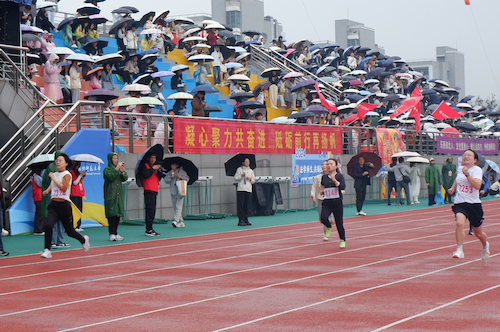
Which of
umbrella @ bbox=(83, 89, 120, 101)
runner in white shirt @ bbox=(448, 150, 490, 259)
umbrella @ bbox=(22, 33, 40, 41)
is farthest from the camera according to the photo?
umbrella @ bbox=(22, 33, 40, 41)

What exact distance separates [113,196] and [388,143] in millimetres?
16891

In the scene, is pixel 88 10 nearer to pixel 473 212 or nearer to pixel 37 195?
pixel 37 195

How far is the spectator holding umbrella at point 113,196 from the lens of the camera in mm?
15004

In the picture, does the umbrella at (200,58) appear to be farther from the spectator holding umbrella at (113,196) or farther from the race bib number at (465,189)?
the race bib number at (465,189)

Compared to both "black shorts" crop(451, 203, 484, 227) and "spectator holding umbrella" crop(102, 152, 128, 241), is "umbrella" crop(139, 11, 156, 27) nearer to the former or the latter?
"spectator holding umbrella" crop(102, 152, 128, 241)

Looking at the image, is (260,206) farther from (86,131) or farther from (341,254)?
(341,254)

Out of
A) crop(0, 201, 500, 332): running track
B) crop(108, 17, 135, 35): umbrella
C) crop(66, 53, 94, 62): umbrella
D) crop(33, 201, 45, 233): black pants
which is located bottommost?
crop(0, 201, 500, 332): running track

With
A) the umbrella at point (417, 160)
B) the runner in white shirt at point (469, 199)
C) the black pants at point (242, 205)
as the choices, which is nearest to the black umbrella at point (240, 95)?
the umbrella at point (417, 160)

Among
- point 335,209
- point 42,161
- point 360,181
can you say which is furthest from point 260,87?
point 335,209

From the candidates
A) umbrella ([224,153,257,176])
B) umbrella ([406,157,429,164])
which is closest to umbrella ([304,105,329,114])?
umbrella ([406,157,429,164])

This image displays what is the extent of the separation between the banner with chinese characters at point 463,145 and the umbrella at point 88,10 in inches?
640

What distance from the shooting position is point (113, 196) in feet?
49.5

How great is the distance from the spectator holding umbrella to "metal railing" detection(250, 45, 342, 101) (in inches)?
813

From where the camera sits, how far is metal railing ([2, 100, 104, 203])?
1677cm
